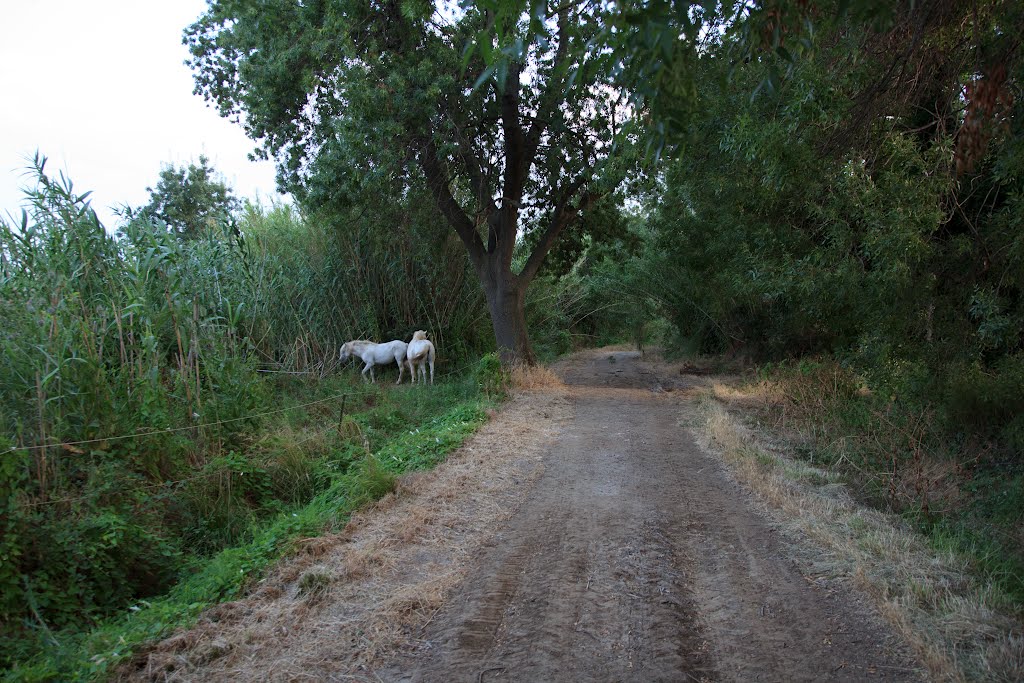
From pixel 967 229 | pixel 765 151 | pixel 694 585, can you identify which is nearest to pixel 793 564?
pixel 694 585

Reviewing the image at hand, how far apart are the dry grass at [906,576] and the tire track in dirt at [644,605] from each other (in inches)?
7.0

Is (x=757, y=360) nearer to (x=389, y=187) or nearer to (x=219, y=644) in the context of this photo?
(x=389, y=187)

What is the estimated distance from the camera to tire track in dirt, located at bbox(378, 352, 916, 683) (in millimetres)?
3479

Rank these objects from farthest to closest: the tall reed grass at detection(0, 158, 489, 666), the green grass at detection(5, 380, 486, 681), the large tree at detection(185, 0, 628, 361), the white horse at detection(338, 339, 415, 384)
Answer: the white horse at detection(338, 339, 415, 384) → the large tree at detection(185, 0, 628, 361) → the tall reed grass at detection(0, 158, 489, 666) → the green grass at detection(5, 380, 486, 681)

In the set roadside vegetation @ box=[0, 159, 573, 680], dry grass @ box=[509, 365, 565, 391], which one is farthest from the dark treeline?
dry grass @ box=[509, 365, 565, 391]

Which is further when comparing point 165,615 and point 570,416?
point 570,416

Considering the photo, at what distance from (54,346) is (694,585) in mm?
6049

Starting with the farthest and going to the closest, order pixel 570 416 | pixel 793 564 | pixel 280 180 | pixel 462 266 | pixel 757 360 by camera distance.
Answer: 1. pixel 757 360
2. pixel 462 266
3. pixel 280 180
4. pixel 570 416
5. pixel 793 564

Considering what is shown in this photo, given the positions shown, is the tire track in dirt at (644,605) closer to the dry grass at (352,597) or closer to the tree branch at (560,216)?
the dry grass at (352,597)

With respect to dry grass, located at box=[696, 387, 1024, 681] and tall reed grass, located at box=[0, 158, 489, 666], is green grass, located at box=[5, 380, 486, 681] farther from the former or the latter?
dry grass, located at box=[696, 387, 1024, 681]

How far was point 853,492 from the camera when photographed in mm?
6715

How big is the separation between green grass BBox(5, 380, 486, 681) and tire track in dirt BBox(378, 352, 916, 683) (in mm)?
1446

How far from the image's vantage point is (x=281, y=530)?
5.46 meters

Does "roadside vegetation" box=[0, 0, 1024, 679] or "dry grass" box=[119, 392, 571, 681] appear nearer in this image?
"dry grass" box=[119, 392, 571, 681]
